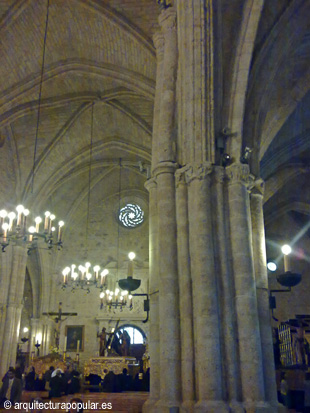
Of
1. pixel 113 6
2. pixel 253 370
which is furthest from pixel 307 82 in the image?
pixel 253 370

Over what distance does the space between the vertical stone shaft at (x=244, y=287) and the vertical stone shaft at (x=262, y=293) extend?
1.89ft

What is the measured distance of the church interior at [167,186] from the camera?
702 cm

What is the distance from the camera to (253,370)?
6.64m

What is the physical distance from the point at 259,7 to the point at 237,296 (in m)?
5.78

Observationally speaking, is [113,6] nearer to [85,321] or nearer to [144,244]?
[144,244]

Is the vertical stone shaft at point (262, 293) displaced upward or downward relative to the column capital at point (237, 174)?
downward

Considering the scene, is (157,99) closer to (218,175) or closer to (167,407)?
(218,175)

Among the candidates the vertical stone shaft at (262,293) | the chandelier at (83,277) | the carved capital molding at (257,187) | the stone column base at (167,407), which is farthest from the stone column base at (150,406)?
the chandelier at (83,277)

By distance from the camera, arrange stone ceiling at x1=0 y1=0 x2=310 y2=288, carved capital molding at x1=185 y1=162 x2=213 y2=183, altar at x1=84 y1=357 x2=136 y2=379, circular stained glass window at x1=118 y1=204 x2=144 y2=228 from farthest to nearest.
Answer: circular stained glass window at x1=118 y1=204 x2=144 y2=228 < altar at x1=84 y1=357 x2=136 y2=379 < stone ceiling at x1=0 y1=0 x2=310 y2=288 < carved capital molding at x1=185 y1=162 x2=213 y2=183

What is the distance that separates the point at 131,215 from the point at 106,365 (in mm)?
11400

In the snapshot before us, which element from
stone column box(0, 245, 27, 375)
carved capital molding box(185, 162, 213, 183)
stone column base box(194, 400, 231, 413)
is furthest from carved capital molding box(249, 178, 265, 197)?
stone column box(0, 245, 27, 375)

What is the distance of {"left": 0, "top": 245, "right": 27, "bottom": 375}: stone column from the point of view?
18.0 meters

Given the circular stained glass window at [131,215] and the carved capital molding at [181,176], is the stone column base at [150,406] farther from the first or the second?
the circular stained glass window at [131,215]

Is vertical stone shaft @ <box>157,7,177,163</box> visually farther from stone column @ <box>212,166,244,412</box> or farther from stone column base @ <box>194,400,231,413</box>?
stone column base @ <box>194,400,231,413</box>
